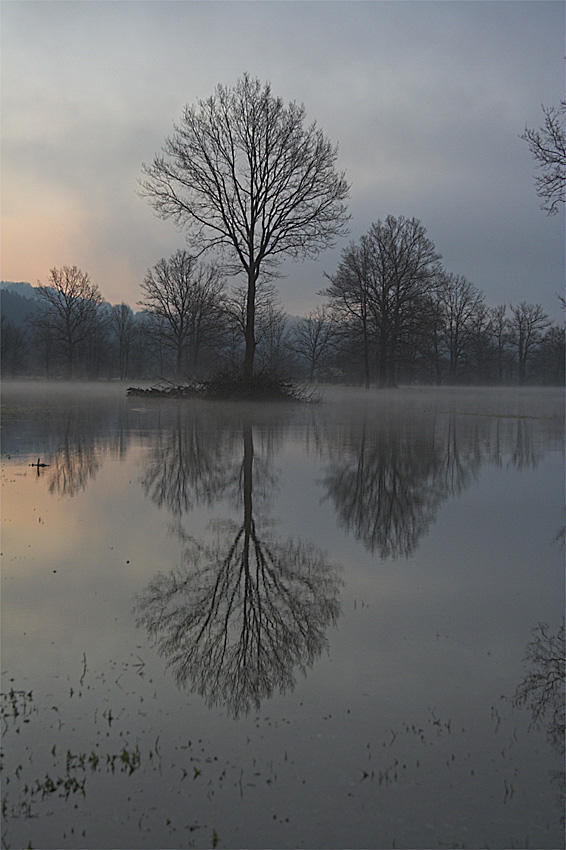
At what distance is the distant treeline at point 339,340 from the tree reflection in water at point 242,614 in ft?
91.1

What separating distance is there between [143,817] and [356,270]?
1924 inches

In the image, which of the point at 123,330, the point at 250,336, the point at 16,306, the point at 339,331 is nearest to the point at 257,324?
the point at 339,331

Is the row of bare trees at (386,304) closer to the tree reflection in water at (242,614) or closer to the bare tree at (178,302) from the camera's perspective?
the bare tree at (178,302)

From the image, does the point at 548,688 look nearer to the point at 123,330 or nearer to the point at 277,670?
the point at 277,670

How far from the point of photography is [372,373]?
181 feet

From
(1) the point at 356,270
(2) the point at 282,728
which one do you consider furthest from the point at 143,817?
(1) the point at 356,270

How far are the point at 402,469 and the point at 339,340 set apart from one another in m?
42.7

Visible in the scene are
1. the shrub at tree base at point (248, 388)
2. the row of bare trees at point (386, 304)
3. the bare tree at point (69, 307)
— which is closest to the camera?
the shrub at tree base at point (248, 388)

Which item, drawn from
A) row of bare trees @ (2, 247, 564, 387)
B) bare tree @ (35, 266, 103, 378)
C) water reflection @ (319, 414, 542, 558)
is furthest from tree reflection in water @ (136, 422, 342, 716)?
bare tree @ (35, 266, 103, 378)

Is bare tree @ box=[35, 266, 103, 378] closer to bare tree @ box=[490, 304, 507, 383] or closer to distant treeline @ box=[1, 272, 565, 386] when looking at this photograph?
distant treeline @ box=[1, 272, 565, 386]

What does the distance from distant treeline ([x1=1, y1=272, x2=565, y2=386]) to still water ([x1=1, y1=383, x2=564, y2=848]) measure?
2681 cm

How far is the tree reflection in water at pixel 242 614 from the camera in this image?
313 cm

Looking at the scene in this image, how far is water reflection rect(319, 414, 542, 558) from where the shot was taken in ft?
19.9

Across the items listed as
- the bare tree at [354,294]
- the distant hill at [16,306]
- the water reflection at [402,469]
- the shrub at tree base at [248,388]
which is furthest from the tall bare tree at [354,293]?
the distant hill at [16,306]
